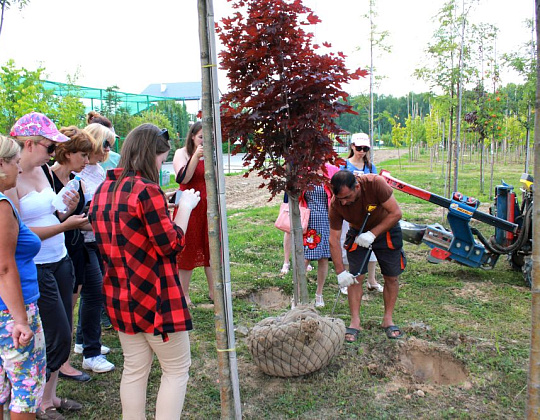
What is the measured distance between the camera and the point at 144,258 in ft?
7.38

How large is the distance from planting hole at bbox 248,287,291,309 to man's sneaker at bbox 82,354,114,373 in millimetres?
1909

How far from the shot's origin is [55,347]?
2664 mm

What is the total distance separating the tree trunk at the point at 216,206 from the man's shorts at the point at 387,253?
75.1 inches

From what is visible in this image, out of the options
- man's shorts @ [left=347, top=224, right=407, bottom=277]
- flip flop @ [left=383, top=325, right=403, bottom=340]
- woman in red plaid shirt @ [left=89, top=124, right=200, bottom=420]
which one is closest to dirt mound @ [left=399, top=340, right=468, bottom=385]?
flip flop @ [left=383, top=325, right=403, bottom=340]

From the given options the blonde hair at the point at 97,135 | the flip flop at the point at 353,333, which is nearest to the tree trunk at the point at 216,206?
the blonde hair at the point at 97,135

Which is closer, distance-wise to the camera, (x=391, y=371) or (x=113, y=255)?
(x=113, y=255)

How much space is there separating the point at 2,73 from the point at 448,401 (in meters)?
10.1

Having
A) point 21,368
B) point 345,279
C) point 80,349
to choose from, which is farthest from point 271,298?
point 21,368

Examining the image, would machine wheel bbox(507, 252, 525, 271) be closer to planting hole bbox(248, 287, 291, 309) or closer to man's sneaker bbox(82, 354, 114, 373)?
planting hole bbox(248, 287, 291, 309)

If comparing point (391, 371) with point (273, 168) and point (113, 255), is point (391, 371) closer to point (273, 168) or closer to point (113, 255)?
point (273, 168)

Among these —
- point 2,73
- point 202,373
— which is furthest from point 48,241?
point 2,73

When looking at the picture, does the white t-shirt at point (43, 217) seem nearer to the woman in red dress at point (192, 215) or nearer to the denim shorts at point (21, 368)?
the denim shorts at point (21, 368)

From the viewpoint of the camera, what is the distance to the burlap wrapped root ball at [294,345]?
320 centimetres

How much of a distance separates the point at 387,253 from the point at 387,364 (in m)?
0.95
